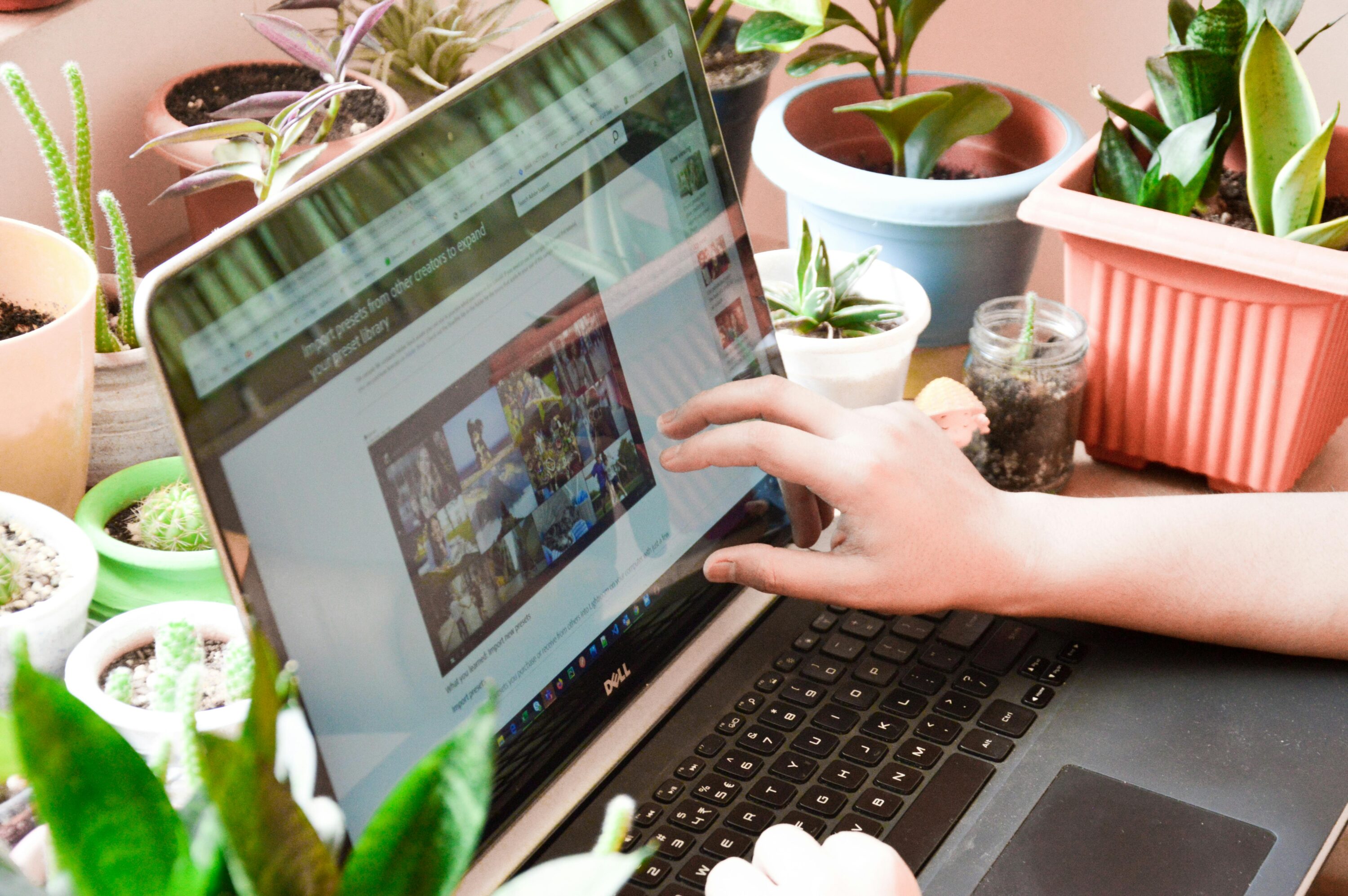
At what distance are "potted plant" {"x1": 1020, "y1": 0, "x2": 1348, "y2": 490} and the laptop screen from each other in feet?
0.83

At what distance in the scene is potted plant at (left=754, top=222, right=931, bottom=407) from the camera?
0.72 meters

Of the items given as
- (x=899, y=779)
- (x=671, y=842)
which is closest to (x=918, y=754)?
(x=899, y=779)

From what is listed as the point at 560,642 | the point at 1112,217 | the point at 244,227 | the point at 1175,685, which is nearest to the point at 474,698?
the point at 560,642

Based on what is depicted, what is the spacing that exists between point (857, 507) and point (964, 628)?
3.5 inches

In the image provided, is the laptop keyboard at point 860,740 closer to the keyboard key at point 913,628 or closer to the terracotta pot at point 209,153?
the keyboard key at point 913,628

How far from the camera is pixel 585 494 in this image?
56cm

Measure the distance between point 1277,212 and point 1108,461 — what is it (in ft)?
0.65

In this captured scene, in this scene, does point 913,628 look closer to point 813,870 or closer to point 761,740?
point 761,740

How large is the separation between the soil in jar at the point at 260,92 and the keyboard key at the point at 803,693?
0.45 metres

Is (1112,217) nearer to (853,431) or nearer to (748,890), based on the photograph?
(853,431)

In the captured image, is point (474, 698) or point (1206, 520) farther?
point (1206, 520)

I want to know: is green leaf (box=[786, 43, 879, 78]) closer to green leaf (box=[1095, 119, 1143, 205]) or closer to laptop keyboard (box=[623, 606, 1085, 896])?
green leaf (box=[1095, 119, 1143, 205])

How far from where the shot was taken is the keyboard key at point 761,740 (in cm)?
56

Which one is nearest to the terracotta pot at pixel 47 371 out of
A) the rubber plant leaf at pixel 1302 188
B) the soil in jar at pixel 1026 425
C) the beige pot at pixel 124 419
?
the beige pot at pixel 124 419
